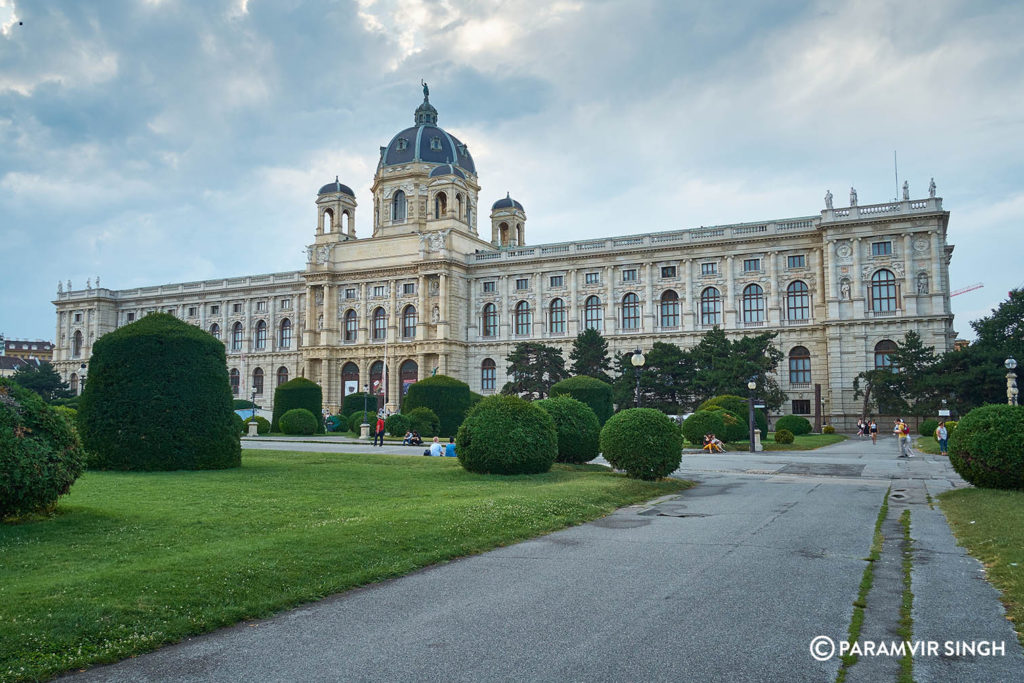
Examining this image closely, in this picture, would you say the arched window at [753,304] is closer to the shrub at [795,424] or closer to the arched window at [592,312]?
the arched window at [592,312]

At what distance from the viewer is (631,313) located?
7019 centimetres

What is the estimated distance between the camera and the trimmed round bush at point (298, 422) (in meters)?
46.2

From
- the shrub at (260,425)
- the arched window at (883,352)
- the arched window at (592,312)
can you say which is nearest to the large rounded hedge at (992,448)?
Result: the shrub at (260,425)

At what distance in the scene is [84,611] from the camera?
6.64m

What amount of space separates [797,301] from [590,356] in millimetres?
18294

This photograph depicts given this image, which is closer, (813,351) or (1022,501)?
(1022,501)

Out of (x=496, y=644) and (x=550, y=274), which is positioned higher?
(x=550, y=274)

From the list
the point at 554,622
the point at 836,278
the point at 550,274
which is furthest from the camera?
the point at 550,274

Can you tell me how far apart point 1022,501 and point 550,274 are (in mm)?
59648

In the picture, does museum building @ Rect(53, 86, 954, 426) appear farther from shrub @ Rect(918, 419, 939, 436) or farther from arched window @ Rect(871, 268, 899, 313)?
shrub @ Rect(918, 419, 939, 436)

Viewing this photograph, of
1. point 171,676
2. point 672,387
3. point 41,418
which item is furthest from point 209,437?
point 672,387

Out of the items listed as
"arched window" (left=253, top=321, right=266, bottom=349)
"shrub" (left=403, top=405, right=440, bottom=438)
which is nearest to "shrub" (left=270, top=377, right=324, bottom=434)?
"shrub" (left=403, top=405, right=440, bottom=438)

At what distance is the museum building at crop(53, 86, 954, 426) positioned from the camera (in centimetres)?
5928

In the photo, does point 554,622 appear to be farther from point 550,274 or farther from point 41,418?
point 550,274
